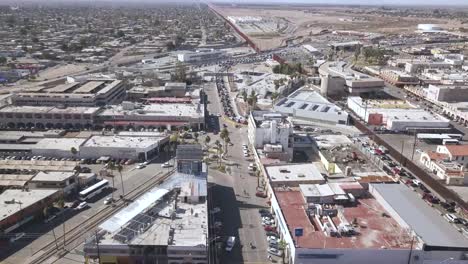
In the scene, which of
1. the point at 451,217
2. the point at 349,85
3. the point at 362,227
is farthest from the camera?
the point at 349,85

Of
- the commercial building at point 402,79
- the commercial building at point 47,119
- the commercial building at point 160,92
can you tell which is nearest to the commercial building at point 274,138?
the commercial building at point 47,119

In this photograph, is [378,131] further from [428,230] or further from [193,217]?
[193,217]

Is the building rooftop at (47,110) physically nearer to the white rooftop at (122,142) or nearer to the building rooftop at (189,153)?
the white rooftop at (122,142)

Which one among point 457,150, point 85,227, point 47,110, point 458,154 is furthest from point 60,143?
point 457,150

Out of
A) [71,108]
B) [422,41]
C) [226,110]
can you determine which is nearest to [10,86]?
[71,108]

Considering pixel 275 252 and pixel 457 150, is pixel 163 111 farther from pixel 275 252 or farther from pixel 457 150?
pixel 457 150

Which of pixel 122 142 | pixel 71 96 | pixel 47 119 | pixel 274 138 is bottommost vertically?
pixel 122 142

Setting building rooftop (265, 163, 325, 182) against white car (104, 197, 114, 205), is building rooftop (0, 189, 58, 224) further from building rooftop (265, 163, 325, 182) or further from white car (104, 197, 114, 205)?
building rooftop (265, 163, 325, 182)
